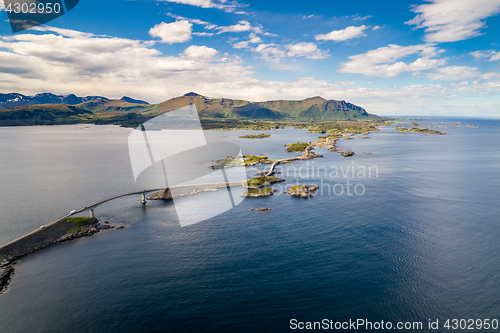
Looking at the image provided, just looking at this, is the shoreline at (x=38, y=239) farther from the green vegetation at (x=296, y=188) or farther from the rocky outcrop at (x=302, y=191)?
the green vegetation at (x=296, y=188)

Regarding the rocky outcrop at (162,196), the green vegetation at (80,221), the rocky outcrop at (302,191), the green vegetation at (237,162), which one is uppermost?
the green vegetation at (237,162)

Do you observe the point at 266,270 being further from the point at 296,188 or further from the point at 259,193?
the point at 296,188

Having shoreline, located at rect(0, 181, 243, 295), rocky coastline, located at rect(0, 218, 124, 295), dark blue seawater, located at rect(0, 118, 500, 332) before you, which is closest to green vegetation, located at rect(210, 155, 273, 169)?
dark blue seawater, located at rect(0, 118, 500, 332)

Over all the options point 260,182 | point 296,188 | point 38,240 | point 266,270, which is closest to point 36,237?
point 38,240

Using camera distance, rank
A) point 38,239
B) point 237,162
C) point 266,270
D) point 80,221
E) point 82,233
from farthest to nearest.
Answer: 1. point 237,162
2. point 80,221
3. point 82,233
4. point 38,239
5. point 266,270

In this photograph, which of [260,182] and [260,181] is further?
[260,181]

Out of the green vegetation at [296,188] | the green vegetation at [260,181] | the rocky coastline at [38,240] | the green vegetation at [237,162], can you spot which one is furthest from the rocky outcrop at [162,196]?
the green vegetation at [237,162]
